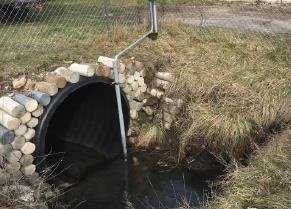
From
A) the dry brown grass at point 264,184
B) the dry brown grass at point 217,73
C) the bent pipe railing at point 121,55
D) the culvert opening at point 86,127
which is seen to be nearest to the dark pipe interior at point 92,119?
the culvert opening at point 86,127

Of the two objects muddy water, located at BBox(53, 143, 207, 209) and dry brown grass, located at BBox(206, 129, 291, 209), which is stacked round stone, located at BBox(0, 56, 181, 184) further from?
dry brown grass, located at BBox(206, 129, 291, 209)

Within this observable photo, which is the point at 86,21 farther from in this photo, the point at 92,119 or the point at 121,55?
the point at 92,119

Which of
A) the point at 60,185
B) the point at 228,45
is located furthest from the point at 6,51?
the point at 228,45

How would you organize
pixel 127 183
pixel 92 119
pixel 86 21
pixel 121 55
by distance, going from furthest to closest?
pixel 86 21 < pixel 92 119 < pixel 121 55 < pixel 127 183

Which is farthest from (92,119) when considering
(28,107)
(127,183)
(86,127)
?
(28,107)

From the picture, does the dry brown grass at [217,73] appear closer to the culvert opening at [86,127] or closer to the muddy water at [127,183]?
the muddy water at [127,183]

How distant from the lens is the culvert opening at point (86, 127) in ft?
27.3

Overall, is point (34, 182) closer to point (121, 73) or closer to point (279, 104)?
point (121, 73)

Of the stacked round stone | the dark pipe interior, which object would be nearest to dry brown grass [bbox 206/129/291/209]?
the stacked round stone

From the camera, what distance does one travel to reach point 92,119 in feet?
27.7

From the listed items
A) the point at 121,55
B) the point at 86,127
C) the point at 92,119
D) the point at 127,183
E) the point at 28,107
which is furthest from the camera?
the point at 86,127

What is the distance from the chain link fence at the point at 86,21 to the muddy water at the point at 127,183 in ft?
6.31

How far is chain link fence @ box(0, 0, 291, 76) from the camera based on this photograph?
862cm

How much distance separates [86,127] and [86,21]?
360 cm
